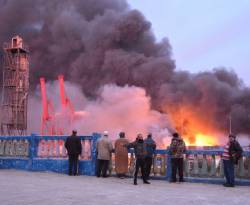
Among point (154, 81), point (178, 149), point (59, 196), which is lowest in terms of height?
point (59, 196)

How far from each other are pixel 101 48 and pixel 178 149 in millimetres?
33544

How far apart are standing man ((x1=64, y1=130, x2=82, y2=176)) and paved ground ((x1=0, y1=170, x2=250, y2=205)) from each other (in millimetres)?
1402

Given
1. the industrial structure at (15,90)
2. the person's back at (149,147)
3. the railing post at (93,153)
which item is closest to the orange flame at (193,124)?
the industrial structure at (15,90)

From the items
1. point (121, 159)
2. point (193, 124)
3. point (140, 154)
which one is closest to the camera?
point (140, 154)

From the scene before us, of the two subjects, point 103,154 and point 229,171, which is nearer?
point 229,171

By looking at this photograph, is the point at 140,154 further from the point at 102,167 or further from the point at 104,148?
the point at 102,167

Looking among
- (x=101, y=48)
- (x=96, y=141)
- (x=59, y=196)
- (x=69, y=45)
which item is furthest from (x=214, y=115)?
(x=59, y=196)

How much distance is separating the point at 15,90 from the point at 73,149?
2998cm

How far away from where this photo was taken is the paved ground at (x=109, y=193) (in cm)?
855

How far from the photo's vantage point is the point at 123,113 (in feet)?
129

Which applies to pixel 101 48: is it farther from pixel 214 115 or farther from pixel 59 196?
pixel 59 196

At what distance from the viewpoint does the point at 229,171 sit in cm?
1174

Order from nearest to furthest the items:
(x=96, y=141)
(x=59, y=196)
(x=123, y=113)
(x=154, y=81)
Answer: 1. (x=59, y=196)
2. (x=96, y=141)
3. (x=123, y=113)
4. (x=154, y=81)

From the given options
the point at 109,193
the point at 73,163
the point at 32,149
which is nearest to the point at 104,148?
the point at 73,163
